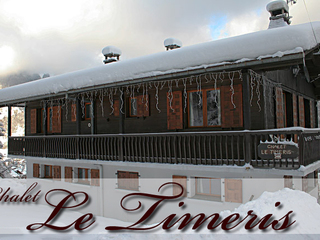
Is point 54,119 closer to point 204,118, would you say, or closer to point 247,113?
point 204,118

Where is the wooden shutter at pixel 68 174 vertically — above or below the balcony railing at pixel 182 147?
below

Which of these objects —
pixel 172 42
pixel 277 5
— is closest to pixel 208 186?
pixel 172 42

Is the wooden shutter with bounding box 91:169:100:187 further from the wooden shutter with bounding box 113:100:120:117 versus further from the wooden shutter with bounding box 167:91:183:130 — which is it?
the wooden shutter with bounding box 167:91:183:130

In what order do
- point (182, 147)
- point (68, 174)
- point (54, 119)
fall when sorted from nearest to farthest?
point (182, 147), point (68, 174), point (54, 119)

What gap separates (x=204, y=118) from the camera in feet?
33.1

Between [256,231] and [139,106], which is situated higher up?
[139,106]

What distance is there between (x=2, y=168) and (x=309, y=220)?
23.2 metres

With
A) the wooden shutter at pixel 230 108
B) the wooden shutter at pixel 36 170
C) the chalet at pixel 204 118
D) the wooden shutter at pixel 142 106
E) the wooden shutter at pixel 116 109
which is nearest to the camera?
the chalet at pixel 204 118

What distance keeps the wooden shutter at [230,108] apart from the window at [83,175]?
7.11 metres

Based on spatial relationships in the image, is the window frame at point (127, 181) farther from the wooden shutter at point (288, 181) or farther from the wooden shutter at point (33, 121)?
the wooden shutter at point (33, 121)

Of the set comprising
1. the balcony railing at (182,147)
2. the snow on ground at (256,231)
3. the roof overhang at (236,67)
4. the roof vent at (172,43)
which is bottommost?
the snow on ground at (256,231)

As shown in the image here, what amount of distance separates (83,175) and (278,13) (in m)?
11.5

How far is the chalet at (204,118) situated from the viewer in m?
7.35

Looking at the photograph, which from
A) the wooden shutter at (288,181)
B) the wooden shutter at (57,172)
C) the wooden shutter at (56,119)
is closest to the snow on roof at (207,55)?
the wooden shutter at (56,119)
